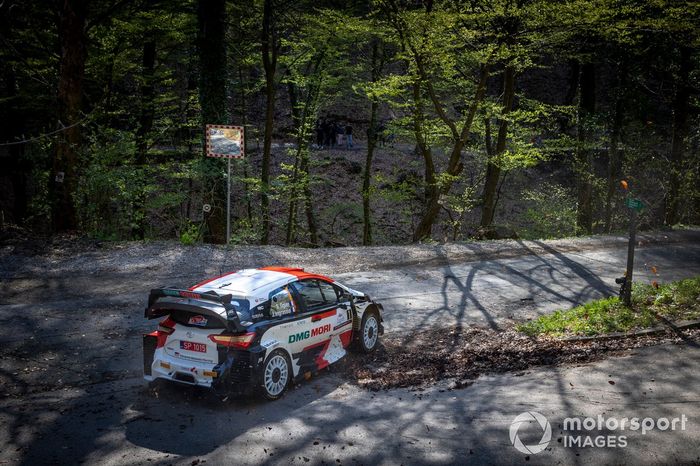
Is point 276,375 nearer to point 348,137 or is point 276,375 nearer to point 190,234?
point 190,234

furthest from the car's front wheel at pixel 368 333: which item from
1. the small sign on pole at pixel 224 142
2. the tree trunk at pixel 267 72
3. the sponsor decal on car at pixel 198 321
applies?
the tree trunk at pixel 267 72

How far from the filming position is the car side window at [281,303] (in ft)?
24.8

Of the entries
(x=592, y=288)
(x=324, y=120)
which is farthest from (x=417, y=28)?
(x=324, y=120)

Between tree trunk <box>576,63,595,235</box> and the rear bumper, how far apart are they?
1999 centimetres

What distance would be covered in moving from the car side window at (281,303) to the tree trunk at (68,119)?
9898mm

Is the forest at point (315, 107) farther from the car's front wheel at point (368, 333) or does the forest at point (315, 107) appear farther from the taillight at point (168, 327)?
the taillight at point (168, 327)

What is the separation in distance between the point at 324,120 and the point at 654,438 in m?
34.1

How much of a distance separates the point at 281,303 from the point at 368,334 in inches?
85.5

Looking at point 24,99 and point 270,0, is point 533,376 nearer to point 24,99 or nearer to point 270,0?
point 270,0

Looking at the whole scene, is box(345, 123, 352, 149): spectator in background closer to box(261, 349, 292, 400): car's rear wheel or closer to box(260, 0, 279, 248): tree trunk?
box(260, 0, 279, 248): tree trunk

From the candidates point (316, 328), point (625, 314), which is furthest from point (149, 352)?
point (625, 314)

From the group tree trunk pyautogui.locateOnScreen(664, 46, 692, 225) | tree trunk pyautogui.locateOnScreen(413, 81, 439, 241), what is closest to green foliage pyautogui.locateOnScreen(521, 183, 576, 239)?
tree trunk pyautogui.locateOnScreen(664, 46, 692, 225)

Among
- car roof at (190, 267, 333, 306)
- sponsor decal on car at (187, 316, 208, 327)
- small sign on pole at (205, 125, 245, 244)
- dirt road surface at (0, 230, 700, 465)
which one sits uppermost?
small sign on pole at (205, 125, 245, 244)

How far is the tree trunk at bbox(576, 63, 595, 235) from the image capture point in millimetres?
23859
